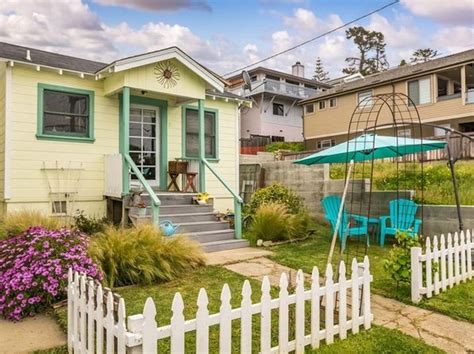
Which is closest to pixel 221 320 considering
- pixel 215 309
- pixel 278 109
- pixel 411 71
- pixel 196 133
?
pixel 215 309

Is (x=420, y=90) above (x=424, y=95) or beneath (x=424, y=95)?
above

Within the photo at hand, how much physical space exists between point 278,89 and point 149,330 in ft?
89.6

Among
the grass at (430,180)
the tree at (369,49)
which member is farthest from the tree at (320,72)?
the grass at (430,180)

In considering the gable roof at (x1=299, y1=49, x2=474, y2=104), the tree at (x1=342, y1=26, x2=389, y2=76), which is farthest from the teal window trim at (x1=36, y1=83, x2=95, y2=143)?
the tree at (x1=342, y1=26, x2=389, y2=76)

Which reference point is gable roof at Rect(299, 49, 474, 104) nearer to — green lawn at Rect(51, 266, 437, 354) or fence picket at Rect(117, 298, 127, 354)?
green lawn at Rect(51, 266, 437, 354)

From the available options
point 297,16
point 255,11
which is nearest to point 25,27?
point 255,11

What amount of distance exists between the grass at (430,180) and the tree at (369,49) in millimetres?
30961

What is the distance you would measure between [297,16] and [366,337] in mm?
12651

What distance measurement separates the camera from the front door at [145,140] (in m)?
8.87

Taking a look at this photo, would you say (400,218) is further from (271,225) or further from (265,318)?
(265,318)

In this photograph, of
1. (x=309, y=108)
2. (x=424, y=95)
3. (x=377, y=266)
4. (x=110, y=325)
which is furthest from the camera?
(x=309, y=108)

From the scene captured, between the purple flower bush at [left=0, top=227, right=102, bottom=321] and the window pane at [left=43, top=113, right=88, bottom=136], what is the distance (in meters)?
4.01

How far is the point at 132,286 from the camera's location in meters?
4.64

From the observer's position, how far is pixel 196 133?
9.82 m
